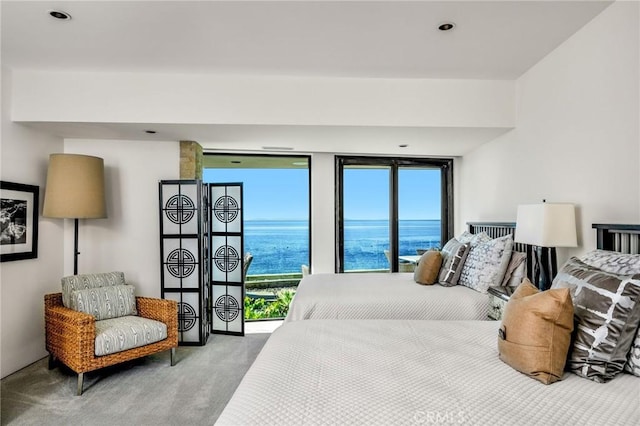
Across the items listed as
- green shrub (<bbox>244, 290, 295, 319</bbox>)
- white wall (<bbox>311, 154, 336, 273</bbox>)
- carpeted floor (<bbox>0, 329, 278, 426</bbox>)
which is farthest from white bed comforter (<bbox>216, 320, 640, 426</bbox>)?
green shrub (<bbox>244, 290, 295, 319</bbox>)

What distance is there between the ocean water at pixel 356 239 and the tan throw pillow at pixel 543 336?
12.2 feet

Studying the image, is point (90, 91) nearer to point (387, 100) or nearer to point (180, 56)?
point (180, 56)


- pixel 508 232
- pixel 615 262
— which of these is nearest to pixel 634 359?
pixel 615 262

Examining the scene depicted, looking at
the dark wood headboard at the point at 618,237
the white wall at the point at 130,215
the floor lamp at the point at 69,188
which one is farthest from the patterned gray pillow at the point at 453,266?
the floor lamp at the point at 69,188

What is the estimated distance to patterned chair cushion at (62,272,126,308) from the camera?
3.17 m

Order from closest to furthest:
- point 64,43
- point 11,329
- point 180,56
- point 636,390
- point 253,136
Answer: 1. point 636,390
2. point 64,43
3. point 180,56
4. point 11,329
5. point 253,136

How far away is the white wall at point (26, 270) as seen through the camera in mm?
3076

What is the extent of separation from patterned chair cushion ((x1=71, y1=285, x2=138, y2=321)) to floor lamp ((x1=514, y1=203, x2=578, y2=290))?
347 cm

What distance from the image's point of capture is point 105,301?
3.22m

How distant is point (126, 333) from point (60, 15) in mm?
2329

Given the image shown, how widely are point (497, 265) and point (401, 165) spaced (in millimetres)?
2557

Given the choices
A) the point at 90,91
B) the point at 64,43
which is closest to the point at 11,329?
the point at 90,91

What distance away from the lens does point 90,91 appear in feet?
10.4

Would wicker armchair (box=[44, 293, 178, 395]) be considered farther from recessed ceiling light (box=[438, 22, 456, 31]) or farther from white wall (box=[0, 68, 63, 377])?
recessed ceiling light (box=[438, 22, 456, 31])
